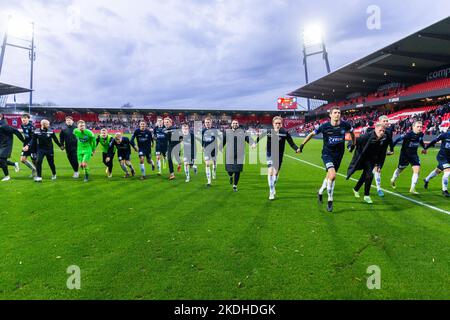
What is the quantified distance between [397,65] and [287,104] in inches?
1550

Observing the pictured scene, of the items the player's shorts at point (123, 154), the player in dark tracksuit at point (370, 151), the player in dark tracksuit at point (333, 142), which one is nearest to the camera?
the player in dark tracksuit at point (333, 142)

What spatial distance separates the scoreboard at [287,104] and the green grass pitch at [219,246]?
70.6 m

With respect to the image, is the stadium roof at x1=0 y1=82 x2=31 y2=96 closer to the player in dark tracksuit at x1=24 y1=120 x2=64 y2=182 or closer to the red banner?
the red banner

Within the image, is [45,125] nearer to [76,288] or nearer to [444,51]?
[76,288]

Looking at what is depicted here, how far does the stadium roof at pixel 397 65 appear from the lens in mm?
26256

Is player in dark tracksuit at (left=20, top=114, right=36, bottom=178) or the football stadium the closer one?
the football stadium

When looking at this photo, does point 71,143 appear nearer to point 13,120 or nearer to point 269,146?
point 269,146

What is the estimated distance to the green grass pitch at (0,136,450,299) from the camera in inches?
124

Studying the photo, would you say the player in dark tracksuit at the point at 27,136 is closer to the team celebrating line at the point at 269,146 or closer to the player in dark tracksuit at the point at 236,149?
the team celebrating line at the point at 269,146

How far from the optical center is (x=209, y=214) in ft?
19.7

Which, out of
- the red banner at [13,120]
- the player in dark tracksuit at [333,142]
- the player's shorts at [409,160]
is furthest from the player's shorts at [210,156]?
the red banner at [13,120]

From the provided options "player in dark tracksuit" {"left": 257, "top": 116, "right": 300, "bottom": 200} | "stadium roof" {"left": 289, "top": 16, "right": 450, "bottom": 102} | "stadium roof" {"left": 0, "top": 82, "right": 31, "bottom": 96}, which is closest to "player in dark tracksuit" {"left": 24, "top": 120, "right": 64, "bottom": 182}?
"player in dark tracksuit" {"left": 257, "top": 116, "right": 300, "bottom": 200}

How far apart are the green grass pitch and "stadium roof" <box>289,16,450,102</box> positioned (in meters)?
25.6

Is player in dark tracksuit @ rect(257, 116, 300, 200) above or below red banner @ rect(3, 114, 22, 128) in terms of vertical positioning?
below
